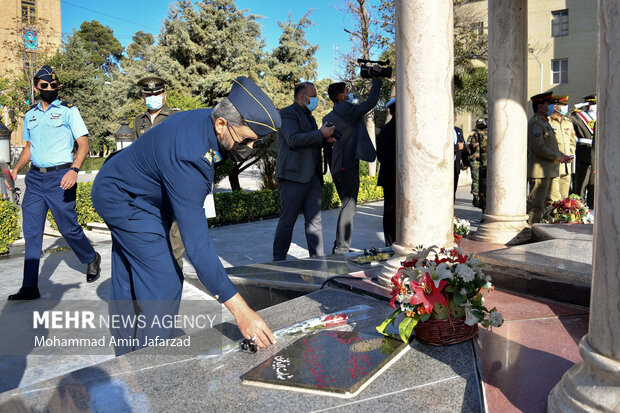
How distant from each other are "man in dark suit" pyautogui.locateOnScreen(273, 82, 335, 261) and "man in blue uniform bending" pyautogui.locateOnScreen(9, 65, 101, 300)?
211 centimetres

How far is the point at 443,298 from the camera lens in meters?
2.75

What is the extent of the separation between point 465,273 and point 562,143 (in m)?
6.46

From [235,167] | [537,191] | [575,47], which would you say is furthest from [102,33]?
[537,191]

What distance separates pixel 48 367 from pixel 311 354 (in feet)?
6.84

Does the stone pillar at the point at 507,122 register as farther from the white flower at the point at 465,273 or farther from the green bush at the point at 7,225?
the green bush at the point at 7,225

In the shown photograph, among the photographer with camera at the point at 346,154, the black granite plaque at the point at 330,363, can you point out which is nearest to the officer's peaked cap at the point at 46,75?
the photographer with camera at the point at 346,154

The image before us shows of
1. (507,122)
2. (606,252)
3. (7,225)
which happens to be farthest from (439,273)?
(7,225)

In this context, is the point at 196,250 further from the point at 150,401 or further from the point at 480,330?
the point at 480,330

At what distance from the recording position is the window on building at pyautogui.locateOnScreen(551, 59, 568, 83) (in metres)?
32.4

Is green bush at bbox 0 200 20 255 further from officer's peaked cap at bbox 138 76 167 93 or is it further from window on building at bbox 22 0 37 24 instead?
window on building at bbox 22 0 37 24

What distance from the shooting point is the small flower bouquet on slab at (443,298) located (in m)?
2.74

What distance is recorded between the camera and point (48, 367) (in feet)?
12.3

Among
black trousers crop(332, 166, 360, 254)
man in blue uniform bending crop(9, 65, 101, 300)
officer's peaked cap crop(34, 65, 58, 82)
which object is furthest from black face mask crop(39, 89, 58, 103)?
black trousers crop(332, 166, 360, 254)

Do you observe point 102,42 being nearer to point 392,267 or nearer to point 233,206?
point 233,206
